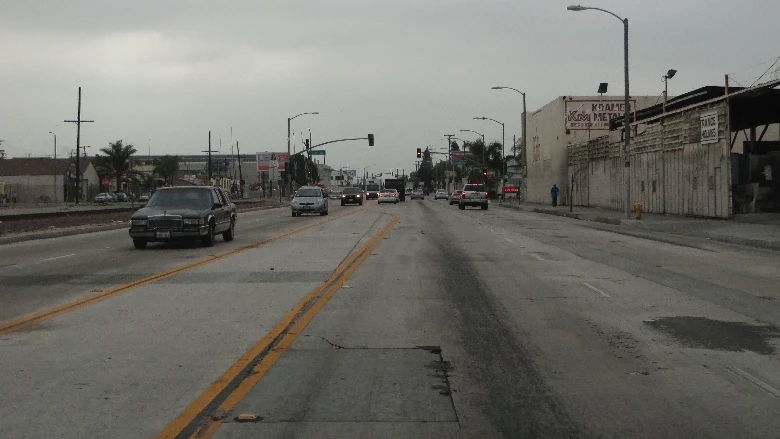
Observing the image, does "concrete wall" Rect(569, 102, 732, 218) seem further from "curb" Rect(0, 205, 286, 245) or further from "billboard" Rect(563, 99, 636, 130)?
"curb" Rect(0, 205, 286, 245)

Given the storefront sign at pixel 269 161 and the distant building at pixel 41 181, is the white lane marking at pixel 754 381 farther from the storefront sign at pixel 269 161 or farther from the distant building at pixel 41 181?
the storefront sign at pixel 269 161

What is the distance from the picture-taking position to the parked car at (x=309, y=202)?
46438mm

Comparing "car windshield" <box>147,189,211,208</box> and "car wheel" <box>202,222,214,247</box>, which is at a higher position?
"car windshield" <box>147,189,211,208</box>

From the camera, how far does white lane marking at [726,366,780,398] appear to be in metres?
6.89

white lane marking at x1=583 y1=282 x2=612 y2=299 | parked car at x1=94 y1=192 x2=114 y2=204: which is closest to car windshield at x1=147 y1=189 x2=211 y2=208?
white lane marking at x1=583 y1=282 x2=612 y2=299

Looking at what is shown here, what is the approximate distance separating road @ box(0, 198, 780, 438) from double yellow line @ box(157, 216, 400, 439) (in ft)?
0.08

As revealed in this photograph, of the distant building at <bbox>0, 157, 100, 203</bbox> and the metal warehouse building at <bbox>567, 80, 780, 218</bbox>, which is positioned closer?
the metal warehouse building at <bbox>567, 80, 780, 218</bbox>

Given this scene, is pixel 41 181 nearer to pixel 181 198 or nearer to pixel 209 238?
pixel 181 198

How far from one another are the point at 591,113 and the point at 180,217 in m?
51.3

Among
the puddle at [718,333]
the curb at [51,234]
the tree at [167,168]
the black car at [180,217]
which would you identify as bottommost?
the puddle at [718,333]

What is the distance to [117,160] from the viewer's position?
100812 mm

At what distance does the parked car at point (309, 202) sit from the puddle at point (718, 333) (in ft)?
121

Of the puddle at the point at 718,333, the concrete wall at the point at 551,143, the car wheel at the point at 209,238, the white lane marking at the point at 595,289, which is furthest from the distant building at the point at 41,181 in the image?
the puddle at the point at 718,333

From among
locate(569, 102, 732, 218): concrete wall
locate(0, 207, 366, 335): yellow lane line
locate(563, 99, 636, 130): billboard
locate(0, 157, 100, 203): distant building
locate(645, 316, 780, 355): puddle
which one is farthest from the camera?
locate(0, 157, 100, 203): distant building
